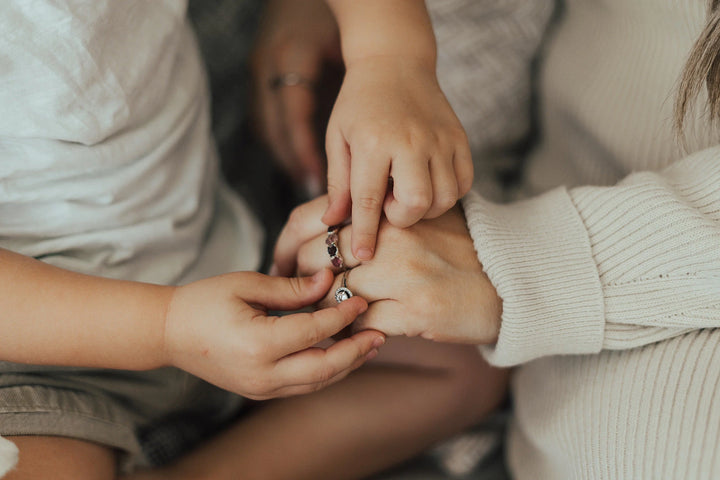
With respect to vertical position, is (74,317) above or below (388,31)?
below

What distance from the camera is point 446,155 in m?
0.57

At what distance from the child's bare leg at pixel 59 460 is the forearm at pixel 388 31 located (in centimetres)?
49

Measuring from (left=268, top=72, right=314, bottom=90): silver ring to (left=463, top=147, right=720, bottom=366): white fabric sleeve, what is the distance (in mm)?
432

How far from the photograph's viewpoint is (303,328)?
533mm

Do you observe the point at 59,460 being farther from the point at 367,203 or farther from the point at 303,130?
the point at 303,130

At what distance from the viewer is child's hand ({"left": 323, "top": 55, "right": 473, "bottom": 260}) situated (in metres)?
0.55

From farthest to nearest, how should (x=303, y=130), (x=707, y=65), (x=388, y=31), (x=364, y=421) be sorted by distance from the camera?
1. (x=303, y=130)
2. (x=364, y=421)
3. (x=388, y=31)
4. (x=707, y=65)

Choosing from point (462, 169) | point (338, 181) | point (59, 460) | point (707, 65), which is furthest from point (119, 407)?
point (707, 65)

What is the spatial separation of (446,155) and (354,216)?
0.35 feet

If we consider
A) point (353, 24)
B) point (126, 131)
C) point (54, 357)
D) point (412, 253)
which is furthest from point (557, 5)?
point (54, 357)

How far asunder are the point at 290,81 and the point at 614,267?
57cm

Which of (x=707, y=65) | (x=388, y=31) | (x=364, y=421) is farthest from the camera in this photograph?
(x=364, y=421)

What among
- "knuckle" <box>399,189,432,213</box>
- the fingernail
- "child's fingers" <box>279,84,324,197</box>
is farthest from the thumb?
"child's fingers" <box>279,84,324,197</box>

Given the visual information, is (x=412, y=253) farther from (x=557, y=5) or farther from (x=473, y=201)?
(x=557, y=5)
